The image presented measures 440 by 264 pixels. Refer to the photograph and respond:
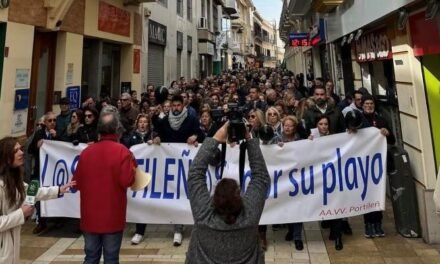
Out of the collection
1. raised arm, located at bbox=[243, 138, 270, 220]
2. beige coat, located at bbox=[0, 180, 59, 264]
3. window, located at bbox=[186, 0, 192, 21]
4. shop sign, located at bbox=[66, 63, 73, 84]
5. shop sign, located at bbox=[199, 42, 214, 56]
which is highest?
window, located at bbox=[186, 0, 192, 21]

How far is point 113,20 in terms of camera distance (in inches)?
438

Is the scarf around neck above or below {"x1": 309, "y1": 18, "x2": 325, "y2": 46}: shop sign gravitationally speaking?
below

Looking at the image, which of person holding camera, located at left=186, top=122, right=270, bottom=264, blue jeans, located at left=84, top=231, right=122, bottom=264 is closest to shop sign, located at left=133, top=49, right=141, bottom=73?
blue jeans, located at left=84, top=231, right=122, bottom=264

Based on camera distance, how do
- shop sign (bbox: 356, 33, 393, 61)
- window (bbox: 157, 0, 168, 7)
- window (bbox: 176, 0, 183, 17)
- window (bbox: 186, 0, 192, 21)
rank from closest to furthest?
1. shop sign (bbox: 356, 33, 393, 61)
2. window (bbox: 157, 0, 168, 7)
3. window (bbox: 176, 0, 183, 17)
4. window (bbox: 186, 0, 192, 21)

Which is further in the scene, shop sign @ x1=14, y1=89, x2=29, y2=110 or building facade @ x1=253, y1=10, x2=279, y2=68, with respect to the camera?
building facade @ x1=253, y1=10, x2=279, y2=68

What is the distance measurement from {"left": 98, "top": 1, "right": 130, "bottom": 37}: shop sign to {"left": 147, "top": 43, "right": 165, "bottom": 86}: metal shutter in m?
2.59

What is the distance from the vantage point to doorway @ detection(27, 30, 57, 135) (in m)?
8.32

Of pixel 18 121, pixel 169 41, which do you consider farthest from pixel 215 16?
pixel 18 121

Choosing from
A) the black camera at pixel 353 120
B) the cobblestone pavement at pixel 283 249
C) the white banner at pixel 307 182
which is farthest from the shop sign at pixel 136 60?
the black camera at pixel 353 120

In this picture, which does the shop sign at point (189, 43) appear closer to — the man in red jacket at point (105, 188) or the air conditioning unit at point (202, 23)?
the air conditioning unit at point (202, 23)

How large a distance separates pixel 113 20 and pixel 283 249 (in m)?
8.37

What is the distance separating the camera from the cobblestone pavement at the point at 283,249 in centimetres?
481

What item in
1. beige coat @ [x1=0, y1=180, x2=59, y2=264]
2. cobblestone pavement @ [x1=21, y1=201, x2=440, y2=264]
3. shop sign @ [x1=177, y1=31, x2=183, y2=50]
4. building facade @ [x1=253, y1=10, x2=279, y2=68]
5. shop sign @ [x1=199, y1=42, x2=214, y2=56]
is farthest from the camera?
building facade @ [x1=253, y1=10, x2=279, y2=68]

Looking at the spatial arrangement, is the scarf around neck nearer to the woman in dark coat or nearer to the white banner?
the white banner
